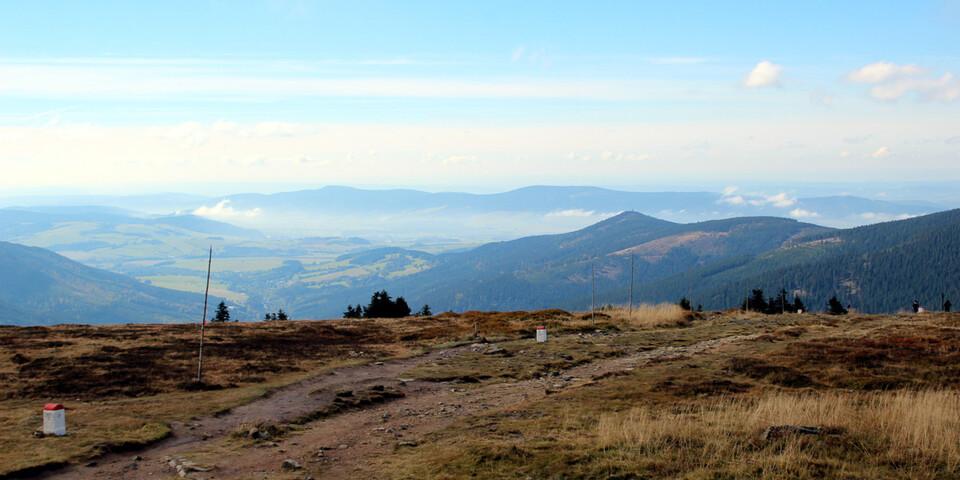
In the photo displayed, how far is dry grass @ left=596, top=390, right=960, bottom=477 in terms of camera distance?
1383cm

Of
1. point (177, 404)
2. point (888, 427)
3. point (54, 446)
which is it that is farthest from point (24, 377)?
point (888, 427)

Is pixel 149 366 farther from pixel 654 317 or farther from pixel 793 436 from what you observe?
pixel 654 317

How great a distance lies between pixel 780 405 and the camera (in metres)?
18.2

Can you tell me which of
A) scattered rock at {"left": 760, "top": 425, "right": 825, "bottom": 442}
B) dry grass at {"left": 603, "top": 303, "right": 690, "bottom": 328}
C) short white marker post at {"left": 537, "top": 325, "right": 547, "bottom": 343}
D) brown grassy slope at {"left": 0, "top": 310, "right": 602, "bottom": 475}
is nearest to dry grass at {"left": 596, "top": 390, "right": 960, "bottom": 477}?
scattered rock at {"left": 760, "top": 425, "right": 825, "bottom": 442}

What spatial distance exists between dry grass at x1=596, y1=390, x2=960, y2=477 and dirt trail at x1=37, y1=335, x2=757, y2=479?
512cm

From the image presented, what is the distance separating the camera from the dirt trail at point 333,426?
15.6 m

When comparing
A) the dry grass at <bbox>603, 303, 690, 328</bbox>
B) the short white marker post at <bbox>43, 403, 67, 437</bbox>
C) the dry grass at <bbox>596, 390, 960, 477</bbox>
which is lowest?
the dry grass at <bbox>603, 303, 690, 328</bbox>

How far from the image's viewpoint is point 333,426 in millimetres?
A: 20016

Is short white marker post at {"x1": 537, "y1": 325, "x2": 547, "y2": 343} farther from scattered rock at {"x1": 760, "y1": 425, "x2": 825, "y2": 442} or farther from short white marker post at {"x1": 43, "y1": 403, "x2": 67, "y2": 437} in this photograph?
short white marker post at {"x1": 43, "y1": 403, "x2": 67, "y2": 437}

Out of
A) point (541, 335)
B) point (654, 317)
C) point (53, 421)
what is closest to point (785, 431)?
point (53, 421)

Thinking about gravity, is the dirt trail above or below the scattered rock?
below

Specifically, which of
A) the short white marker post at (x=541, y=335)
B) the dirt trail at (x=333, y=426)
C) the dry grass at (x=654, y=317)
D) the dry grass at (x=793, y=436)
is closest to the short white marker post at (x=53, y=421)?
the dirt trail at (x=333, y=426)

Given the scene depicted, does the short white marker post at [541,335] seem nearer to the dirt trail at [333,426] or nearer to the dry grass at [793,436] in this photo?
the dirt trail at [333,426]

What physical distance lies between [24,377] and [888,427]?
26765mm
